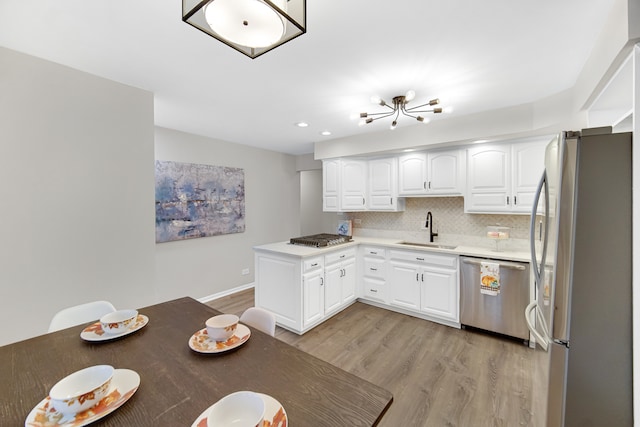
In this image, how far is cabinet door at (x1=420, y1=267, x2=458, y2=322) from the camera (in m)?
2.99

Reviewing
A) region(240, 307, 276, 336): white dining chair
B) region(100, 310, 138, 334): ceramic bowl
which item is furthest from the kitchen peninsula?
region(100, 310, 138, 334): ceramic bowl

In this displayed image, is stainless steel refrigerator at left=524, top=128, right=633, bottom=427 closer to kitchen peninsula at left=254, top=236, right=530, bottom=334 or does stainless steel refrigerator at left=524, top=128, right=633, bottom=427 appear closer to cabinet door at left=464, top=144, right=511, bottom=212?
kitchen peninsula at left=254, top=236, right=530, bottom=334

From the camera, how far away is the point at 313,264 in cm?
295

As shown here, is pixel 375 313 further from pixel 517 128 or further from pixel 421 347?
pixel 517 128

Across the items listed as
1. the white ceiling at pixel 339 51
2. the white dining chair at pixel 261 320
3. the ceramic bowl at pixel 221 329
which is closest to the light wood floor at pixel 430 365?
the white dining chair at pixel 261 320

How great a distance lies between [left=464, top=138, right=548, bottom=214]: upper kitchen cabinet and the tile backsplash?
0.35 metres

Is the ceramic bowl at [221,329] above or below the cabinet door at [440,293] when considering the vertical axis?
above

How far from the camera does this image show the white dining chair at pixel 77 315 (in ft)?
4.74

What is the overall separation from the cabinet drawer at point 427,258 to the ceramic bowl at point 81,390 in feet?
9.88

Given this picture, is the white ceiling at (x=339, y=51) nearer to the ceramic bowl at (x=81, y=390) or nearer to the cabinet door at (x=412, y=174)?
the cabinet door at (x=412, y=174)

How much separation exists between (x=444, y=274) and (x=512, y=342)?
0.89 m

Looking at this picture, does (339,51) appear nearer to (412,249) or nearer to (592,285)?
(592,285)

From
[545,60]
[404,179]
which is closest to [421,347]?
[404,179]

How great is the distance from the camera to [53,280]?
1.82 metres
